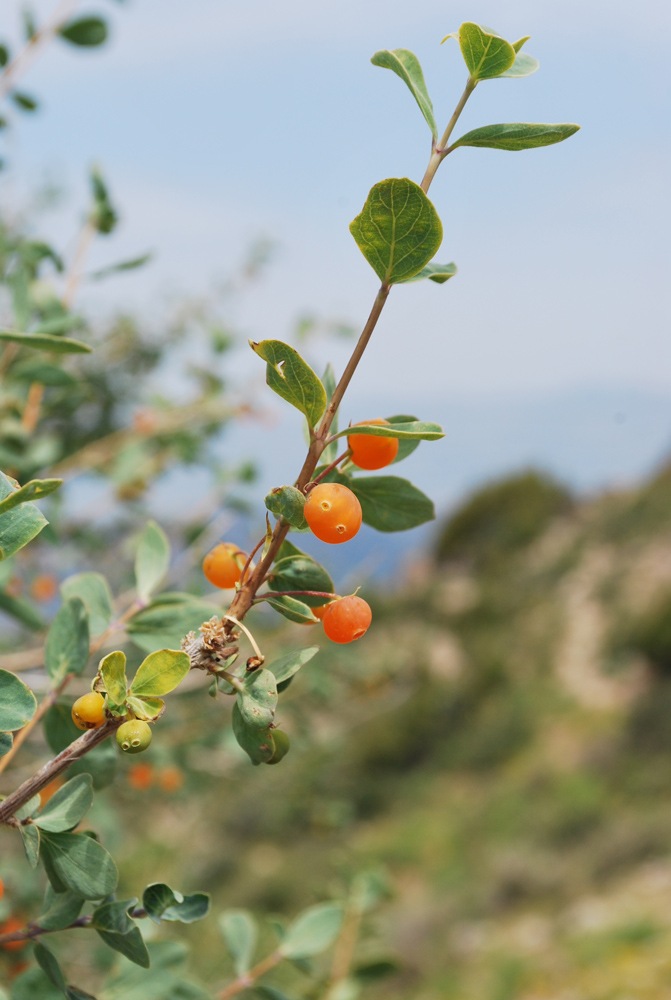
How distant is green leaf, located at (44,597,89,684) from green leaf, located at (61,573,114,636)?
2.4 inches

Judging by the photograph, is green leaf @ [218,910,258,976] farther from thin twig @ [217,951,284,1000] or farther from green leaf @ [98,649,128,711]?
green leaf @ [98,649,128,711]

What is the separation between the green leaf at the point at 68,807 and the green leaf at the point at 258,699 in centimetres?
15

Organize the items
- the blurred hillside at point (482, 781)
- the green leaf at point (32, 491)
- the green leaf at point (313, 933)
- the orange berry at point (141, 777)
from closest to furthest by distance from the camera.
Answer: the green leaf at point (32, 491), the green leaf at point (313, 933), the orange berry at point (141, 777), the blurred hillside at point (482, 781)

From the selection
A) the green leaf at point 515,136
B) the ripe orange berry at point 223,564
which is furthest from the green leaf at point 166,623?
the green leaf at point 515,136

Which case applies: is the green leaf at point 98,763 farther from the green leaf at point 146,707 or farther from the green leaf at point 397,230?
the green leaf at point 397,230

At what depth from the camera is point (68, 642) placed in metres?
0.78

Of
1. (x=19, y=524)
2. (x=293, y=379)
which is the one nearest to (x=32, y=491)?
(x=19, y=524)

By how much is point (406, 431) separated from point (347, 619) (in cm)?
14

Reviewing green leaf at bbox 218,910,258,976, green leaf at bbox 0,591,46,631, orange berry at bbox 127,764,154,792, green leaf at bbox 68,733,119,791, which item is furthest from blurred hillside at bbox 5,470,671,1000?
green leaf at bbox 68,733,119,791

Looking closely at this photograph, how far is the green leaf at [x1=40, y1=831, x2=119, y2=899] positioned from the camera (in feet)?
1.86

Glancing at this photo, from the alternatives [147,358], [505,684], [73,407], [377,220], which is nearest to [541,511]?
[505,684]

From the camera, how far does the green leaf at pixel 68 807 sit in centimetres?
56

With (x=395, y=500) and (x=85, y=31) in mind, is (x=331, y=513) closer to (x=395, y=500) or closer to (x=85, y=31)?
(x=395, y=500)

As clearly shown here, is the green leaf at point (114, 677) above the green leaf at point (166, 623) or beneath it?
beneath
